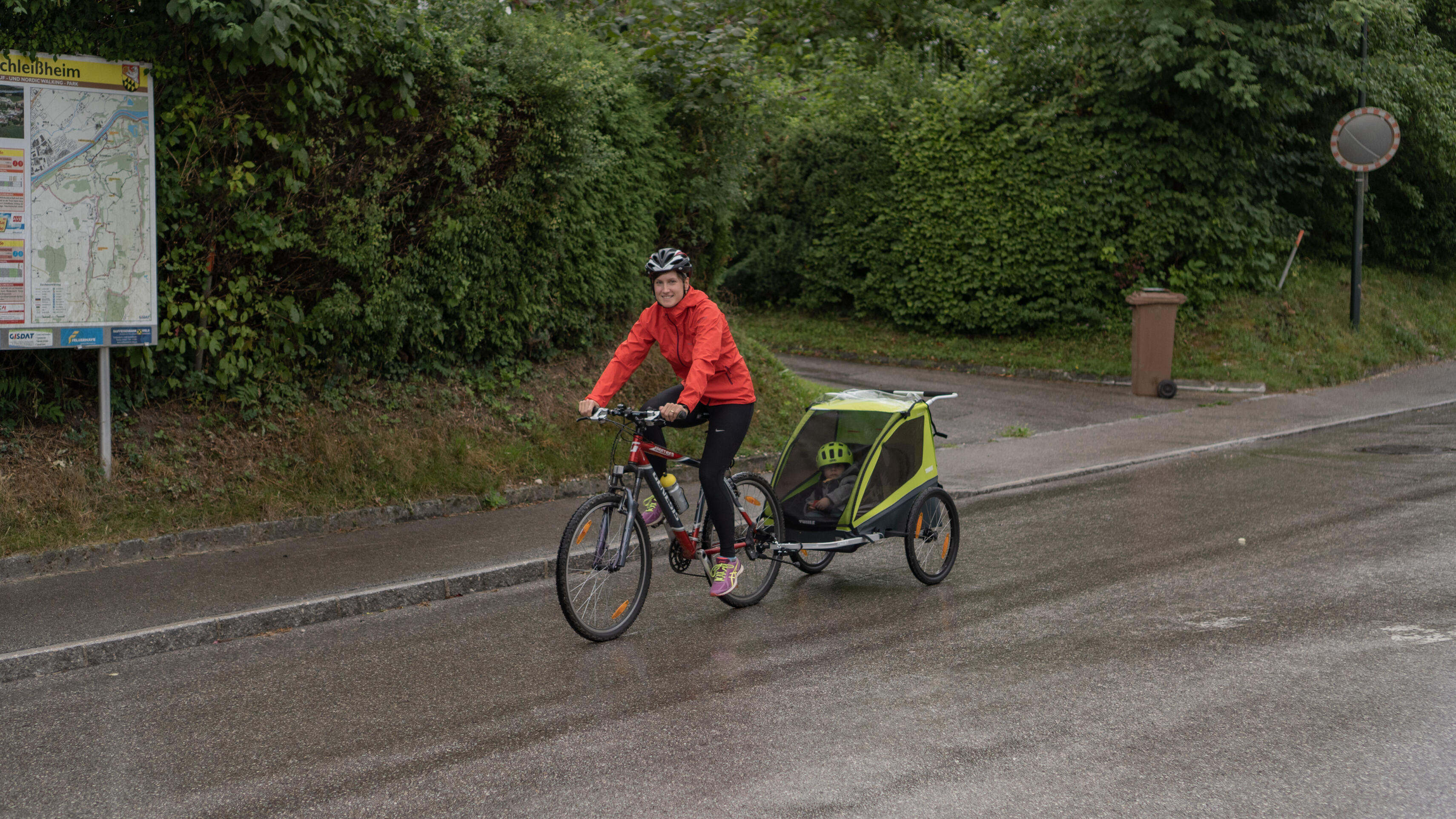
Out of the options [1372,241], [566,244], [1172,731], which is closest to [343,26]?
[566,244]

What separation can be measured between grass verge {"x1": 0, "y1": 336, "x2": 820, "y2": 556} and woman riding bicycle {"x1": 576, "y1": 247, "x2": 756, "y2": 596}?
3.38 meters

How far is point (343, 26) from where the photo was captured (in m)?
9.12

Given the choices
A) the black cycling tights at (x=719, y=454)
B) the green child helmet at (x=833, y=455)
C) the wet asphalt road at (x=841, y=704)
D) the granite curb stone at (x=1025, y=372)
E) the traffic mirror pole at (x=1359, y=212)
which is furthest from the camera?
the traffic mirror pole at (x=1359, y=212)

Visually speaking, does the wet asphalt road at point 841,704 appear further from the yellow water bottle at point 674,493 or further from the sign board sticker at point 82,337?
the sign board sticker at point 82,337

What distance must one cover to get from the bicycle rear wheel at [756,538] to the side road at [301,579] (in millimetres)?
1515

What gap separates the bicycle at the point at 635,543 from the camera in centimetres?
642

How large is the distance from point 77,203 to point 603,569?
4803mm

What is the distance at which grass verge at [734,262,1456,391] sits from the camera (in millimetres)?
18469

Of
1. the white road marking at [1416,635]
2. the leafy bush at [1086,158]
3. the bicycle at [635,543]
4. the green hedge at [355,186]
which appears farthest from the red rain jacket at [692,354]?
the leafy bush at [1086,158]

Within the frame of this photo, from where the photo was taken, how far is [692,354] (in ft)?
22.6

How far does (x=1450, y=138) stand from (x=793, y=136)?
37.0 feet

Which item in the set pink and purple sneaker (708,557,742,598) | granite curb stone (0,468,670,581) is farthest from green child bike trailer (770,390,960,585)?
granite curb stone (0,468,670,581)

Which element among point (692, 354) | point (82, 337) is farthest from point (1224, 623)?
point (82, 337)

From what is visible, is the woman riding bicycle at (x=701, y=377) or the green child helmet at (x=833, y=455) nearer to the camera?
the woman riding bicycle at (x=701, y=377)
